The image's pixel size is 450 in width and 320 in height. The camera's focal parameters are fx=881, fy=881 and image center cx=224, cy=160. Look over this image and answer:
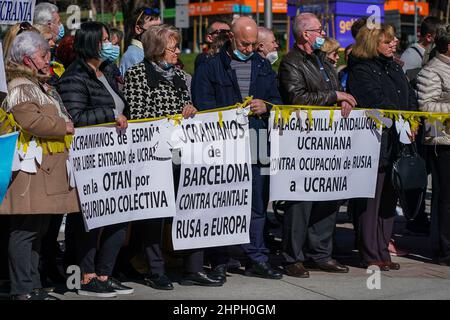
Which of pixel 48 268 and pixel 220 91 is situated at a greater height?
pixel 220 91

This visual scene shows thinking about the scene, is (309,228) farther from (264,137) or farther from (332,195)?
(264,137)

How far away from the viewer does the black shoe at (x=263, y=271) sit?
6.98 m

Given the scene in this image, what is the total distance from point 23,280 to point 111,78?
5.42 ft

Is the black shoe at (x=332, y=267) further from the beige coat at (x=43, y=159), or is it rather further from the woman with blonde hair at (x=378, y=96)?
the beige coat at (x=43, y=159)

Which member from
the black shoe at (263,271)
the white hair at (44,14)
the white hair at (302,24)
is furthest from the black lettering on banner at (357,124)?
the white hair at (44,14)

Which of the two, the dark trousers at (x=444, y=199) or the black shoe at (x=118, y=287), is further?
the dark trousers at (x=444, y=199)

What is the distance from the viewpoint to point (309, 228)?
740cm

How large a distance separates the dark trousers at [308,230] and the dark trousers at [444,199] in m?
1.03

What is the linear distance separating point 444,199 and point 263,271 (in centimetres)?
187

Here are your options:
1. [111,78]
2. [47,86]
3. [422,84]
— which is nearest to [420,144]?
[422,84]

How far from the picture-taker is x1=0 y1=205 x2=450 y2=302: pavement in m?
6.41

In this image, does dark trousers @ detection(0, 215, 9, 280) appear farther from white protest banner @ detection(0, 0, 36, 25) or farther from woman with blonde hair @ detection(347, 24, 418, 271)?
woman with blonde hair @ detection(347, 24, 418, 271)

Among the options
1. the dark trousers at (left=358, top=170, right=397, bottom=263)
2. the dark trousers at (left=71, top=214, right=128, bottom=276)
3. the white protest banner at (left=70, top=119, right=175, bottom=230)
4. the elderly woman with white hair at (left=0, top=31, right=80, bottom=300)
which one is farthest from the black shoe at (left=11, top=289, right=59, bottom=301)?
the dark trousers at (left=358, top=170, right=397, bottom=263)
